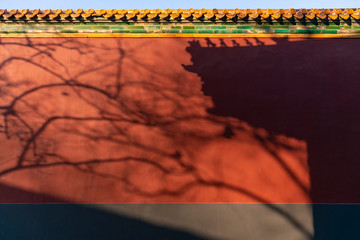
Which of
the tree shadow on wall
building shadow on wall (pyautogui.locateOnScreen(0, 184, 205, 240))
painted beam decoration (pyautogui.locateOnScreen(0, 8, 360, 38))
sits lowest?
building shadow on wall (pyautogui.locateOnScreen(0, 184, 205, 240))

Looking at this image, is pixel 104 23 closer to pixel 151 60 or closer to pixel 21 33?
pixel 151 60

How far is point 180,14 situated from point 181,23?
129mm

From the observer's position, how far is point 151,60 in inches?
132

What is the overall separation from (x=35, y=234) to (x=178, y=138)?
2.50 metres

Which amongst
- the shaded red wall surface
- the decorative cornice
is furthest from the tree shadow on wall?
the decorative cornice

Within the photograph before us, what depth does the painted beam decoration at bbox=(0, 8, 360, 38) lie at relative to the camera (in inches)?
130

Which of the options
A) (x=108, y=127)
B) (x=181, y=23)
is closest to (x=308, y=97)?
(x=181, y=23)

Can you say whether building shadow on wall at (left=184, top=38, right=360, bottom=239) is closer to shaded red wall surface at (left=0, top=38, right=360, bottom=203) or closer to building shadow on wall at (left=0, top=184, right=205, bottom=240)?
shaded red wall surface at (left=0, top=38, right=360, bottom=203)

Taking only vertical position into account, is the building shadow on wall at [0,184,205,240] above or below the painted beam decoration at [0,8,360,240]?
below

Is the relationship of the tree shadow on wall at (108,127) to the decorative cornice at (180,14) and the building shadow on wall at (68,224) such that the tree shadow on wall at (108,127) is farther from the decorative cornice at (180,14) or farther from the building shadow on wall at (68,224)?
the decorative cornice at (180,14)

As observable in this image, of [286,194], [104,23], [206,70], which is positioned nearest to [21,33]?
[104,23]

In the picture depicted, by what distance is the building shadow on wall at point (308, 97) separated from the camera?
10.2 ft

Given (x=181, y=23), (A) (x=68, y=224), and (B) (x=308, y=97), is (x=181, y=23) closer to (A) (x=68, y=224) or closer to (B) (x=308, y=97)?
(B) (x=308, y=97)

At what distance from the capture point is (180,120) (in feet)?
10.6
